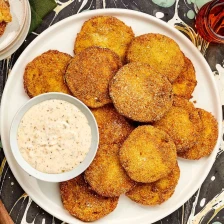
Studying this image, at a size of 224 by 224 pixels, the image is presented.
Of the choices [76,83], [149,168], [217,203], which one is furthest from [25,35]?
[217,203]

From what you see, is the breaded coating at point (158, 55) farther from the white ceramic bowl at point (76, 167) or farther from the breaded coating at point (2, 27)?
the breaded coating at point (2, 27)

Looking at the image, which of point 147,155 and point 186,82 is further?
point 186,82

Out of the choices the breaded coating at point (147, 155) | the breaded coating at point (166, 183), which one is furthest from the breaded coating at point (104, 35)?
the breaded coating at point (166, 183)

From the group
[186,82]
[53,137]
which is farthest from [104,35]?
[53,137]

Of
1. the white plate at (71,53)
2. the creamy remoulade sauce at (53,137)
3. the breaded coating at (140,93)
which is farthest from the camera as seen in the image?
the white plate at (71,53)

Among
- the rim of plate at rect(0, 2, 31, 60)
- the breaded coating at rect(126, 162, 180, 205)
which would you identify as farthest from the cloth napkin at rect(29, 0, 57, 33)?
the breaded coating at rect(126, 162, 180, 205)

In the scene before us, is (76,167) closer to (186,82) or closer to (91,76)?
(91,76)
